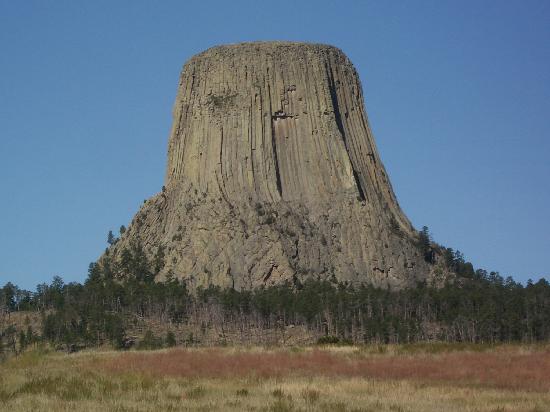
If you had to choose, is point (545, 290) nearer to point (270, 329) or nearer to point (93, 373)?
point (270, 329)

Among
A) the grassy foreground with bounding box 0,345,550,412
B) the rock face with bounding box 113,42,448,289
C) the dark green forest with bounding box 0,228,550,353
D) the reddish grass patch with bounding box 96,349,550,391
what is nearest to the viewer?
the grassy foreground with bounding box 0,345,550,412

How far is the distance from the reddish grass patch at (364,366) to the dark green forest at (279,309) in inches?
1968

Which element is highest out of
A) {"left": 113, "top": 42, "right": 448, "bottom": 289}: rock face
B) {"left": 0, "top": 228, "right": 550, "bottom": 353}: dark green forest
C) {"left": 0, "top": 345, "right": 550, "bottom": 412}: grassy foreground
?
{"left": 113, "top": 42, "right": 448, "bottom": 289}: rock face

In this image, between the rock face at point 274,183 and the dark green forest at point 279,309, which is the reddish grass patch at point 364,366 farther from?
the rock face at point 274,183

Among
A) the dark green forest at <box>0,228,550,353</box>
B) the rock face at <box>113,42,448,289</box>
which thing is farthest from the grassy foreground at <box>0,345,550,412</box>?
the rock face at <box>113,42,448,289</box>

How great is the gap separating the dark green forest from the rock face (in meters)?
4.55

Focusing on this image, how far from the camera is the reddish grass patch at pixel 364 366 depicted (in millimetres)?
52906

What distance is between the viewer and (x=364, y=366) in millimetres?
58938

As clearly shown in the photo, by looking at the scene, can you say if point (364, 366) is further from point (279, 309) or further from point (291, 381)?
point (279, 309)

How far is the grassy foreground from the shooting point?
142 ft

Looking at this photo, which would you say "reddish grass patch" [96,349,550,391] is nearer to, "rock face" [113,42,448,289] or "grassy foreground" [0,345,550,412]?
"grassy foreground" [0,345,550,412]

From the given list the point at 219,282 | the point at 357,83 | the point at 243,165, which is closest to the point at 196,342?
the point at 219,282

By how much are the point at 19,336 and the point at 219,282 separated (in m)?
31.4

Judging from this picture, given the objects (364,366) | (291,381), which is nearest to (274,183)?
(364,366)
